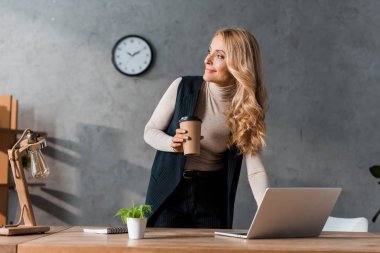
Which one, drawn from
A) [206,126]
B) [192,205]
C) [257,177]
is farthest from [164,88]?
[257,177]

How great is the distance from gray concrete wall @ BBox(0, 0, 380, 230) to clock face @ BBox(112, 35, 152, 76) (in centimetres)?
5

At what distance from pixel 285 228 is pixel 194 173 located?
737 millimetres

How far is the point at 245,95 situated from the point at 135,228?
95 cm

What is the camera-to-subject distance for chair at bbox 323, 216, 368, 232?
2.63 meters

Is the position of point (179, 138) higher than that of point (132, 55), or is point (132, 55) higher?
point (132, 55)

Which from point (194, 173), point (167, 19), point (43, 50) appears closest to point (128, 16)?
point (167, 19)

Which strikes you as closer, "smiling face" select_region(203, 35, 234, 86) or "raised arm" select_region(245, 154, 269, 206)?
"raised arm" select_region(245, 154, 269, 206)

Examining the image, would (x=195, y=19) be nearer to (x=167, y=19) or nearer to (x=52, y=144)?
(x=167, y=19)

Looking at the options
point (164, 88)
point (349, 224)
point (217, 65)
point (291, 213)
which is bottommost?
point (349, 224)

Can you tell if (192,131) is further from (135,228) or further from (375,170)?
(375,170)

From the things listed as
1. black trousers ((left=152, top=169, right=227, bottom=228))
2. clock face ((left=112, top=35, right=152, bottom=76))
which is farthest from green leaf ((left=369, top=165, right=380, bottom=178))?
black trousers ((left=152, top=169, right=227, bottom=228))

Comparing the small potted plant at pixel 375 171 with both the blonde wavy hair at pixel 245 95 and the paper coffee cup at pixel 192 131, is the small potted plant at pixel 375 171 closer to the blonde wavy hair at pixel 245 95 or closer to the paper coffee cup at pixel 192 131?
the blonde wavy hair at pixel 245 95

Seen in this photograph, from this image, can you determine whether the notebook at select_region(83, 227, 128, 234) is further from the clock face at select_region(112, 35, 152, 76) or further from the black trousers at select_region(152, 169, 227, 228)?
the clock face at select_region(112, 35, 152, 76)

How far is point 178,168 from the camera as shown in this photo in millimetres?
2350
